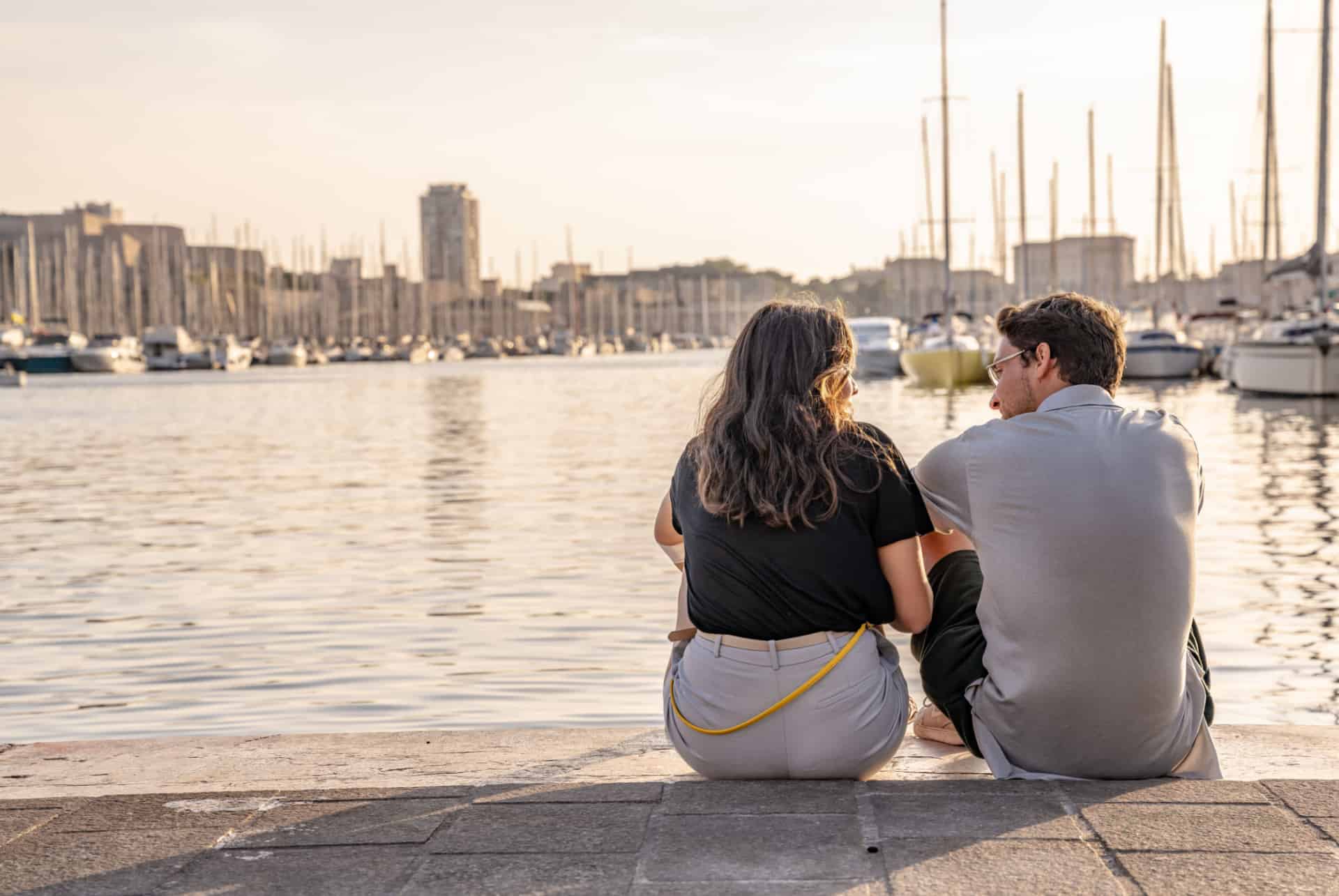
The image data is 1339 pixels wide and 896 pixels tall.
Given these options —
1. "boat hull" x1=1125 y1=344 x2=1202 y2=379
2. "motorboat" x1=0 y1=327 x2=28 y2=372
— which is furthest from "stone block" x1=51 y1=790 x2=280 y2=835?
"motorboat" x1=0 y1=327 x2=28 y2=372

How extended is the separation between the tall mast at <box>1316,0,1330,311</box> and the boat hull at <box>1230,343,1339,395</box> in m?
1.14

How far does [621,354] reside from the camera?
173500mm

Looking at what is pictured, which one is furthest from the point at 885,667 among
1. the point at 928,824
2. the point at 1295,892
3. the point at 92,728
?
the point at 92,728

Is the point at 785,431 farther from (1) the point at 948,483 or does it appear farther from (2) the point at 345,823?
(2) the point at 345,823

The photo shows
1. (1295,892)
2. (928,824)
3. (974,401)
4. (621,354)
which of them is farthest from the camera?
(621,354)

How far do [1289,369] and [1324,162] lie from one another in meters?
4.78

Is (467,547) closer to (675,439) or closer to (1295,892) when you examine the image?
(1295,892)

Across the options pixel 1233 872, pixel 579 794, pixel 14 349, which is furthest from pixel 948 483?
pixel 14 349

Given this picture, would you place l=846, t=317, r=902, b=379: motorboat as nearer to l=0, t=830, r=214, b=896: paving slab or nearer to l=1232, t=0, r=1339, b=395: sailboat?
l=1232, t=0, r=1339, b=395: sailboat

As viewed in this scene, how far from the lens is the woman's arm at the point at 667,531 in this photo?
504 cm

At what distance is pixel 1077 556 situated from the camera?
14.4ft

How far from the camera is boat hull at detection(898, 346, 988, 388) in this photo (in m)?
50.4

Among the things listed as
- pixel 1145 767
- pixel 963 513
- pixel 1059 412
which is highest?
pixel 1059 412

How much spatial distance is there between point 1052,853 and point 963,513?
1211 millimetres
